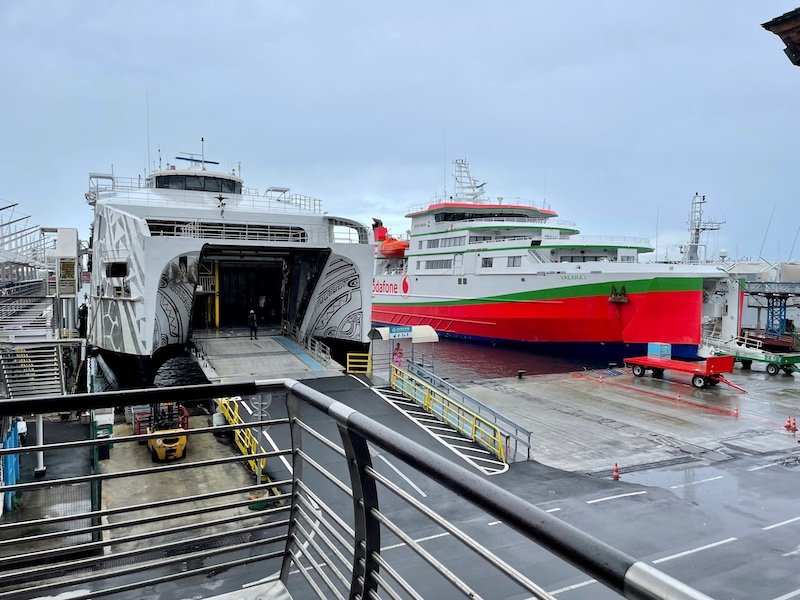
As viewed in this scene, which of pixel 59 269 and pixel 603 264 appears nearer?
pixel 59 269

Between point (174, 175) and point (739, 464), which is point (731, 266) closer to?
point (739, 464)

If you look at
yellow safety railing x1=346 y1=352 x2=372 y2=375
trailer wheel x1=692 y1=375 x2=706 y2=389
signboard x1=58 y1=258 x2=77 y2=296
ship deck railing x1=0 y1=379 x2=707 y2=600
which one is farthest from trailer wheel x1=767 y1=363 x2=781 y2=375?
signboard x1=58 y1=258 x2=77 y2=296

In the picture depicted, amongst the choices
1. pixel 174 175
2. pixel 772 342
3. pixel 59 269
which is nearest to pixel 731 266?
pixel 772 342

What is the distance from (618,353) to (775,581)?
1933cm

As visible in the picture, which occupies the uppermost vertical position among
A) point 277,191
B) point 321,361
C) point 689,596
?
point 277,191

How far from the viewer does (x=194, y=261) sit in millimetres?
15344

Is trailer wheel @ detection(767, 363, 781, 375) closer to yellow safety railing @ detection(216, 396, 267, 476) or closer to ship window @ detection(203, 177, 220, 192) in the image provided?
yellow safety railing @ detection(216, 396, 267, 476)

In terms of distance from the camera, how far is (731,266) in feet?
116

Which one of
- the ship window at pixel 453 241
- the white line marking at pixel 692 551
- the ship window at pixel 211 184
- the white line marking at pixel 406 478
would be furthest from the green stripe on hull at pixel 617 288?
the white line marking at pixel 406 478

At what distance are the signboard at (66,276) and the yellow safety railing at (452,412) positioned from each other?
11.0 metres

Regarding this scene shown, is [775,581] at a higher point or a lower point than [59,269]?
lower

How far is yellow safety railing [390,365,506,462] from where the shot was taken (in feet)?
36.6

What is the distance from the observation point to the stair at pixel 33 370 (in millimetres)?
11016

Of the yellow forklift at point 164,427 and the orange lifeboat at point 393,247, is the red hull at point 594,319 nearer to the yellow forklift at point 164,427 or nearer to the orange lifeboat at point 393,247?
the orange lifeboat at point 393,247
